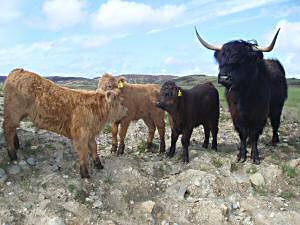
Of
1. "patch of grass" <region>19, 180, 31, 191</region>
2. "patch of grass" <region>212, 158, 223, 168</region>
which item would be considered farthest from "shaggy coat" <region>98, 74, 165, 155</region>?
"patch of grass" <region>19, 180, 31, 191</region>

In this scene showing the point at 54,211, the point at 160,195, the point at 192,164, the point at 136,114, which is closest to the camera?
the point at 54,211

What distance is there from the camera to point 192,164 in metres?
9.37

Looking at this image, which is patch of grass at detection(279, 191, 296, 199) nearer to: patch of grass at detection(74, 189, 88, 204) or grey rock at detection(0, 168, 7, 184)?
patch of grass at detection(74, 189, 88, 204)

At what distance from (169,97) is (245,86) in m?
1.71

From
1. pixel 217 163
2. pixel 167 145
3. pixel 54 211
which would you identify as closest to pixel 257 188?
pixel 217 163

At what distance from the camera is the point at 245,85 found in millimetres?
9484

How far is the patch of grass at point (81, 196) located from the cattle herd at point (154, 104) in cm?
52

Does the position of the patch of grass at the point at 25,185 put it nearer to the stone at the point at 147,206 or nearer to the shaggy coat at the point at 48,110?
the shaggy coat at the point at 48,110

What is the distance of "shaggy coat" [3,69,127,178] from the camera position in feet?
26.6

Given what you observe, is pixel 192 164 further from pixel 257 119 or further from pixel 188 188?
pixel 257 119

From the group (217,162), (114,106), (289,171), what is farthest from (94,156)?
(289,171)

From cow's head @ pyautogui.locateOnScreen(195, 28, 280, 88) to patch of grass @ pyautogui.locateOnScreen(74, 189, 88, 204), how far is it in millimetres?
3764

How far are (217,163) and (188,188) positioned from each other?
4.67 ft

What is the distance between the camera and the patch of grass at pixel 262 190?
8266 millimetres
